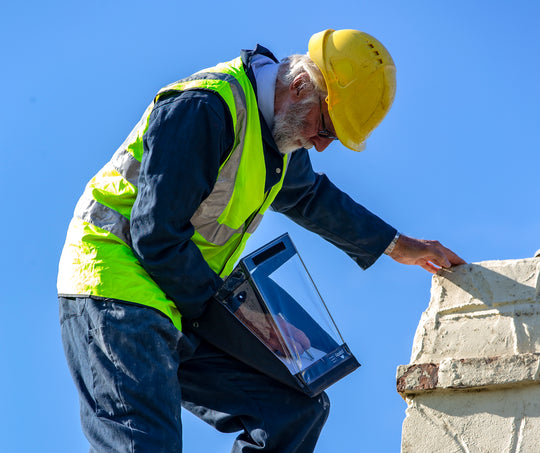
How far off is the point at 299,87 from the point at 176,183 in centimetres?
88

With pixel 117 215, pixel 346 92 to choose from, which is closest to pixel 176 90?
pixel 117 215

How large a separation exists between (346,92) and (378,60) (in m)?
0.22

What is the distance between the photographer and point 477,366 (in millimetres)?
4215

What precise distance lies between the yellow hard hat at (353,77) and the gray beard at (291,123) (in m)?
0.11

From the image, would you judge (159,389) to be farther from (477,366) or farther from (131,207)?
(477,366)

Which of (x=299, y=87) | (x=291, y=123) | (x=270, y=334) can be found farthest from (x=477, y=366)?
(x=299, y=87)

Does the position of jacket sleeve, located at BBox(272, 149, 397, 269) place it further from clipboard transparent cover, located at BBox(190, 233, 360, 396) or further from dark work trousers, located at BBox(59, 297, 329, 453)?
dark work trousers, located at BBox(59, 297, 329, 453)

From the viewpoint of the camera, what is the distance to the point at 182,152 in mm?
3508

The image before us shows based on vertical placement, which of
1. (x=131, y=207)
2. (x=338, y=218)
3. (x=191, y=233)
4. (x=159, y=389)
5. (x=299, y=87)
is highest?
(x=299, y=87)

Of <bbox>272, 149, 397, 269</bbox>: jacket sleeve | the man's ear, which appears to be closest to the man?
the man's ear

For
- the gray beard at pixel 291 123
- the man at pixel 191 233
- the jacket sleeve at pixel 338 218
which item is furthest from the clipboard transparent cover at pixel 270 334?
the jacket sleeve at pixel 338 218

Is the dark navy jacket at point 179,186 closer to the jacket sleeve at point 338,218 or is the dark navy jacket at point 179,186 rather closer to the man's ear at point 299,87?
the man's ear at point 299,87

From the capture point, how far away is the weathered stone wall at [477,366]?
4.09 metres

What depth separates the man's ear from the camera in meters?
4.04
